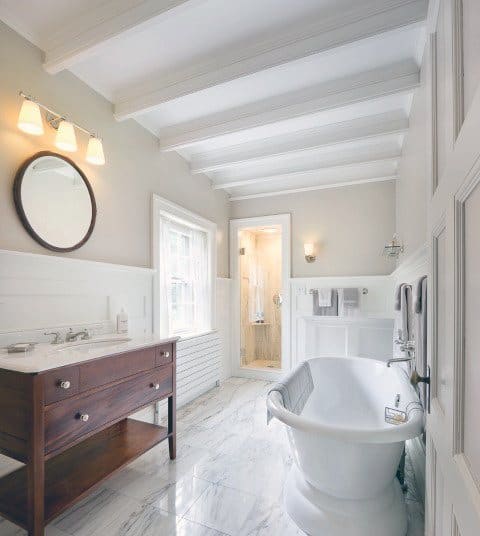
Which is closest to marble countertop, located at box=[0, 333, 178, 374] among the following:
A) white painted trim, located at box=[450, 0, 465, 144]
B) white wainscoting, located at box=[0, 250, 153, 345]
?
white wainscoting, located at box=[0, 250, 153, 345]

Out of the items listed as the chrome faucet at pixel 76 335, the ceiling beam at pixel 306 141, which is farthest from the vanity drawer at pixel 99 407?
the ceiling beam at pixel 306 141

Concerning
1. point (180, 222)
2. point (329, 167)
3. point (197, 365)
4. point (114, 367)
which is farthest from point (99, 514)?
point (329, 167)

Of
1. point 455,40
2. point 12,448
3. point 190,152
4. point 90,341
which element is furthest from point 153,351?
point 190,152

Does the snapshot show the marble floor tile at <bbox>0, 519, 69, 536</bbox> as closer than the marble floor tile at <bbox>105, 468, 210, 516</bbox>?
Yes

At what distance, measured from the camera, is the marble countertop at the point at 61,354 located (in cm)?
130

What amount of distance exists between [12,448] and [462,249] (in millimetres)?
1825

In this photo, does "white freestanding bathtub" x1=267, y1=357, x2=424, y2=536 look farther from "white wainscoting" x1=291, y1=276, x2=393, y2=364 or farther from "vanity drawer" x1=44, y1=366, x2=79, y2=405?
"white wainscoting" x1=291, y1=276, x2=393, y2=364

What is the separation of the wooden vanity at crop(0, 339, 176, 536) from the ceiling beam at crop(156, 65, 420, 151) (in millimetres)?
1810

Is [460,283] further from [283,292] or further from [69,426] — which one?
[283,292]

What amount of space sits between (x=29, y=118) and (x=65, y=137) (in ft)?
0.70

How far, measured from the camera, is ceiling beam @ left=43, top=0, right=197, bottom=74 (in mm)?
1528

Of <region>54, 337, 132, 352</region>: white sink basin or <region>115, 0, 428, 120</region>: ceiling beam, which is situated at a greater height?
<region>115, 0, 428, 120</region>: ceiling beam

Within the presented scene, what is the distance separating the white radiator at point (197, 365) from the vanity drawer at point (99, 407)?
3.14ft

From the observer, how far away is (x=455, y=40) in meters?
0.66
